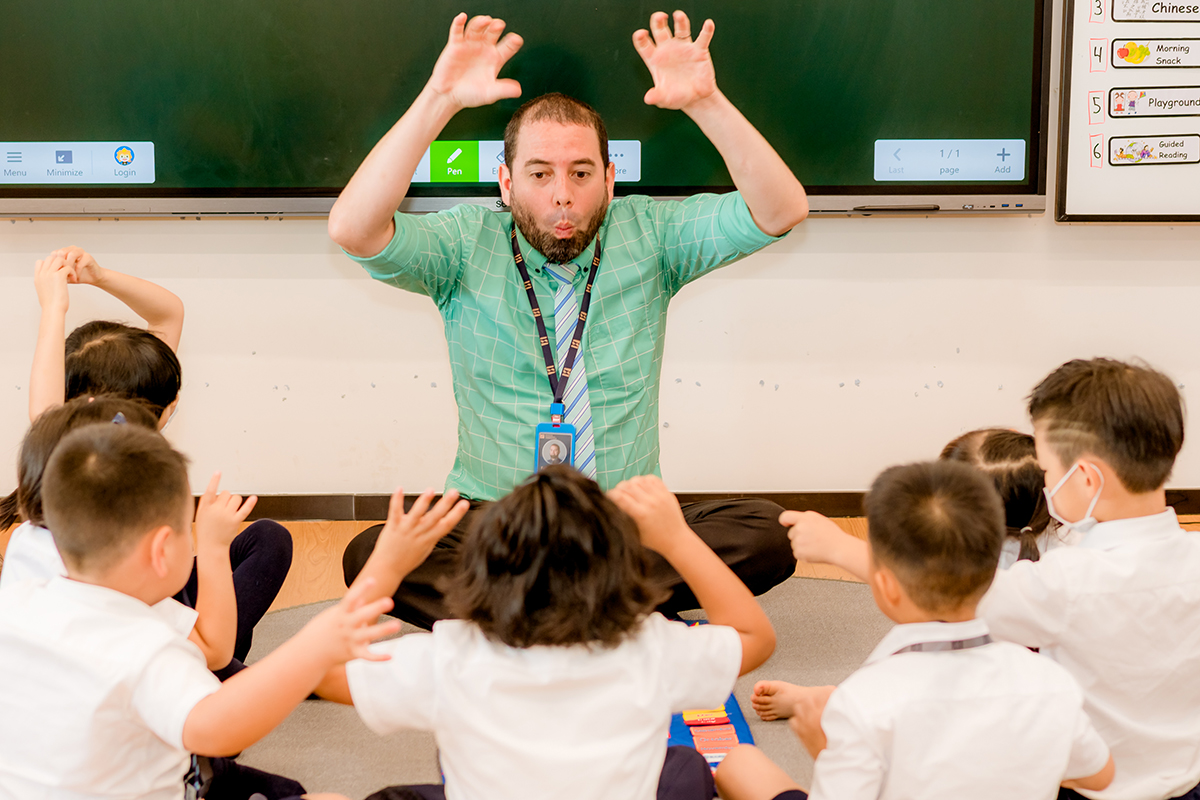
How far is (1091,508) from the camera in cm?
135

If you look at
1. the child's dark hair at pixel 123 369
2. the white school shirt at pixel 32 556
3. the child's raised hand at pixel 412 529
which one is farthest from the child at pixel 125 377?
the child's raised hand at pixel 412 529

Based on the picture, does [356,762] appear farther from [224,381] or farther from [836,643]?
[224,381]

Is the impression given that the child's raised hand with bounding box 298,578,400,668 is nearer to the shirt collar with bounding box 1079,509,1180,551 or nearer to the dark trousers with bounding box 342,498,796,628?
the dark trousers with bounding box 342,498,796,628

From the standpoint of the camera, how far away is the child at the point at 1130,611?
4.04 feet

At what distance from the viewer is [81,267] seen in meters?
1.97

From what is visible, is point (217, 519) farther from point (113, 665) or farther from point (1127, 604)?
point (1127, 604)

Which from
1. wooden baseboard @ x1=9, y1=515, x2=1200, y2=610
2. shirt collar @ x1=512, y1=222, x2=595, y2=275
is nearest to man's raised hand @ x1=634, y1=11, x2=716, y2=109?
shirt collar @ x1=512, y1=222, x2=595, y2=275

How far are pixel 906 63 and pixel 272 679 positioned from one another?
2344 millimetres

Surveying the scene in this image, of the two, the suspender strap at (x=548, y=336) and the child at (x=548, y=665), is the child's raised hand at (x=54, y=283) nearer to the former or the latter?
the suspender strap at (x=548, y=336)

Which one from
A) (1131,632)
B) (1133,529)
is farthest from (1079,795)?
(1133,529)

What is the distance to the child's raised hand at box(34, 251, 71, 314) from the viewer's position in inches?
70.9

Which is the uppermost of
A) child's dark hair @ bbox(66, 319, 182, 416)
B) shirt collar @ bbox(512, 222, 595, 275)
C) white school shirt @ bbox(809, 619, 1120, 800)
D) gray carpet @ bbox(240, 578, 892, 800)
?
shirt collar @ bbox(512, 222, 595, 275)

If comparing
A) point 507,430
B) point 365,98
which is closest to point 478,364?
point 507,430

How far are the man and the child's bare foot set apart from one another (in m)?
0.28
